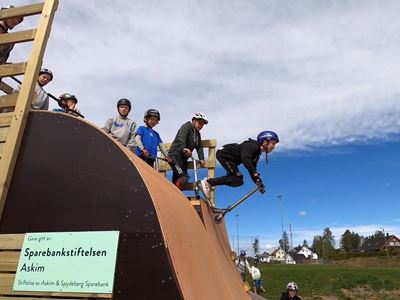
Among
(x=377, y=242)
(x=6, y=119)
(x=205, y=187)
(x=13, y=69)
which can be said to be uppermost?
(x=377, y=242)

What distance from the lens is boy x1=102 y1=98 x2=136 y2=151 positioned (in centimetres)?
767

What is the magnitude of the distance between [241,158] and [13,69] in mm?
3799

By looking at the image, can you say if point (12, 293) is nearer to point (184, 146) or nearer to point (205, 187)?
point (205, 187)

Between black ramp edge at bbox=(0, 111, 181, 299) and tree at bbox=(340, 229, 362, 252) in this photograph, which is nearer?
black ramp edge at bbox=(0, 111, 181, 299)

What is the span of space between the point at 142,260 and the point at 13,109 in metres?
2.73

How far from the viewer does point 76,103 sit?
26.6 ft

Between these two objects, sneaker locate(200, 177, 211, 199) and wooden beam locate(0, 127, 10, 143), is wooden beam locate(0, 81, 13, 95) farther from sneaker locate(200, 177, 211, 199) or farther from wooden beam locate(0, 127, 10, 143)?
sneaker locate(200, 177, 211, 199)

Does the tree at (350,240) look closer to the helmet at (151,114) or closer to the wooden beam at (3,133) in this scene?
Result: the helmet at (151,114)

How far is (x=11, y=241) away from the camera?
15.1 feet

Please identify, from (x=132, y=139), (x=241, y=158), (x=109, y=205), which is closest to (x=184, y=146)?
(x=132, y=139)

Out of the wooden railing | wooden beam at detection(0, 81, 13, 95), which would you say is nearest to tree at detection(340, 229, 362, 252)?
the wooden railing

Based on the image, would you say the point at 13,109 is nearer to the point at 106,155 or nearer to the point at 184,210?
the point at 106,155

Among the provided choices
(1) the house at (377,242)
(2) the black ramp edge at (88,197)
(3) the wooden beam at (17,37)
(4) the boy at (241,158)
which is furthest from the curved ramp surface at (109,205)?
(1) the house at (377,242)

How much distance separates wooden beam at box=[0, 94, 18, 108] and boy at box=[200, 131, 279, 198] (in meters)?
3.31
